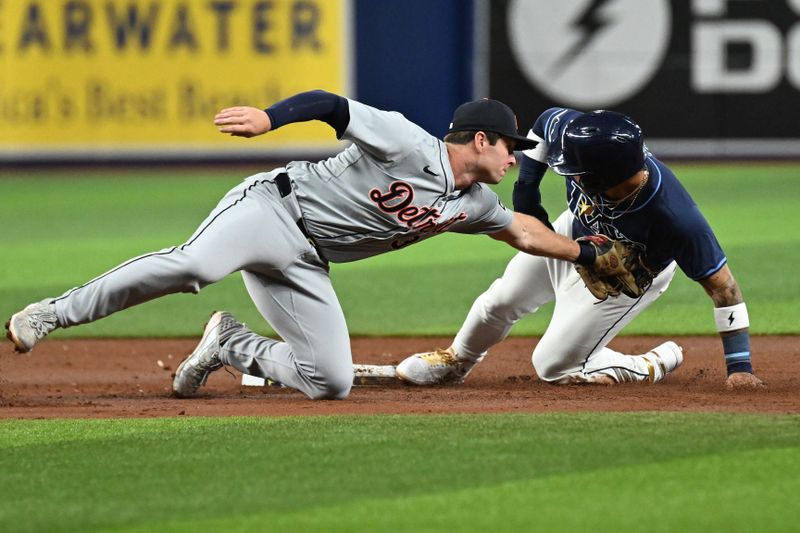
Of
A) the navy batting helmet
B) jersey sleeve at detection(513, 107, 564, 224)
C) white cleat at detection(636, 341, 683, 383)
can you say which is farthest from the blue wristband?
jersey sleeve at detection(513, 107, 564, 224)

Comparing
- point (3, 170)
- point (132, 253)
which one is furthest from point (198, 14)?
point (132, 253)

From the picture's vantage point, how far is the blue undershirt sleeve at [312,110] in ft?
17.0

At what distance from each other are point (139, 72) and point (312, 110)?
1292cm

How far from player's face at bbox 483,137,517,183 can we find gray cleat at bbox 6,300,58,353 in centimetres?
183

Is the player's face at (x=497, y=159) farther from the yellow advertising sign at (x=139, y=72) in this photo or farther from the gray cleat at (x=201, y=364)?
the yellow advertising sign at (x=139, y=72)

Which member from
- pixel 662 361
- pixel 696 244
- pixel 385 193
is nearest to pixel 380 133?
pixel 385 193

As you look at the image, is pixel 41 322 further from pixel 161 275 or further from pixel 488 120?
pixel 488 120

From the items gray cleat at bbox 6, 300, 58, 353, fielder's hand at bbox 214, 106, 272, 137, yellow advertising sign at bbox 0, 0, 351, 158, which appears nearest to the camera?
fielder's hand at bbox 214, 106, 272, 137

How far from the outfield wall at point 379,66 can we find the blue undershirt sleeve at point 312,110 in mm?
12473

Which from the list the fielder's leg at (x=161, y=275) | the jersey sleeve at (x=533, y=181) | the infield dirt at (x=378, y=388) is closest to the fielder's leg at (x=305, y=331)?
the infield dirt at (x=378, y=388)

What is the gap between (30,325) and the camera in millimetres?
5199

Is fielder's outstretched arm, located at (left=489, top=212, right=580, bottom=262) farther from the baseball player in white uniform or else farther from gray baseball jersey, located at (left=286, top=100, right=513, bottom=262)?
the baseball player in white uniform

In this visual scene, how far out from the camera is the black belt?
565 cm

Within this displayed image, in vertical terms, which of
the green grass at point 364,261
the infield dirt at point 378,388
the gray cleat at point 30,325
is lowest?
the green grass at point 364,261
